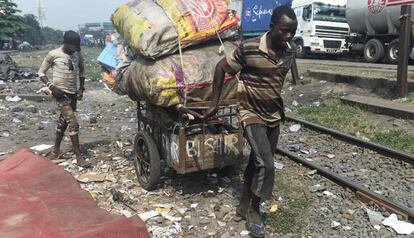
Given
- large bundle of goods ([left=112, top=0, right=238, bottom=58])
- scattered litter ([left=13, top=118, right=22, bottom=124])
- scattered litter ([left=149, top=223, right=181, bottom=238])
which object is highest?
large bundle of goods ([left=112, top=0, right=238, bottom=58])

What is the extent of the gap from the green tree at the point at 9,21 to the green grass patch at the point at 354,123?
171 ft

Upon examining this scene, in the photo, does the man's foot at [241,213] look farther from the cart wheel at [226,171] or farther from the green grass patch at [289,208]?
the cart wheel at [226,171]

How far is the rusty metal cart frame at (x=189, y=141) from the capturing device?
479cm

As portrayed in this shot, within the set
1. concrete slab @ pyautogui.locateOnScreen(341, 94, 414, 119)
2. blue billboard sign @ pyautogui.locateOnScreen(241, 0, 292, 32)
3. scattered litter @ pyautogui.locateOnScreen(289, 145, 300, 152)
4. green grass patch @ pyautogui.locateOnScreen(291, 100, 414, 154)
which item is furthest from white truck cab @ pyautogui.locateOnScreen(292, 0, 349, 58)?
scattered litter @ pyautogui.locateOnScreen(289, 145, 300, 152)

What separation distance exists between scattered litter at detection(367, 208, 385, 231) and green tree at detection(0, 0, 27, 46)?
56.6m

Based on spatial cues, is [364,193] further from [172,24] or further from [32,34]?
[32,34]

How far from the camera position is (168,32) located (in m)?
4.84

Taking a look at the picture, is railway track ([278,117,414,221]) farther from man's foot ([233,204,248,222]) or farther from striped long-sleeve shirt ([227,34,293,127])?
striped long-sleeve shirt ([227,34,293,127])

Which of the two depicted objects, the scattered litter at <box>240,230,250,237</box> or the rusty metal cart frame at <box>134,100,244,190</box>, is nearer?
the scattered litter at <box>240,230,250,237</box>

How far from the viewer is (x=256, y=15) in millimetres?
24922

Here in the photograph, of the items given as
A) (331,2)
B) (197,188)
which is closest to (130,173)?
(197,188)

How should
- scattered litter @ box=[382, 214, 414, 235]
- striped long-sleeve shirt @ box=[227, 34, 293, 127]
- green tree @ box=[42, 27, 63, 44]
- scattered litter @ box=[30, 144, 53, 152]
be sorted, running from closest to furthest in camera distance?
striped long-sleeve shirt @ box=[227, 34, 293, 127], scattered litter @ box=[382, 214, 414, 235], scattered litter @ box=[30, 144, 53, 152], green tree @ box=[42, 27, 63, 44]

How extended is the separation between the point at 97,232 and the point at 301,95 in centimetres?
963

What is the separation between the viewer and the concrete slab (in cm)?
850
